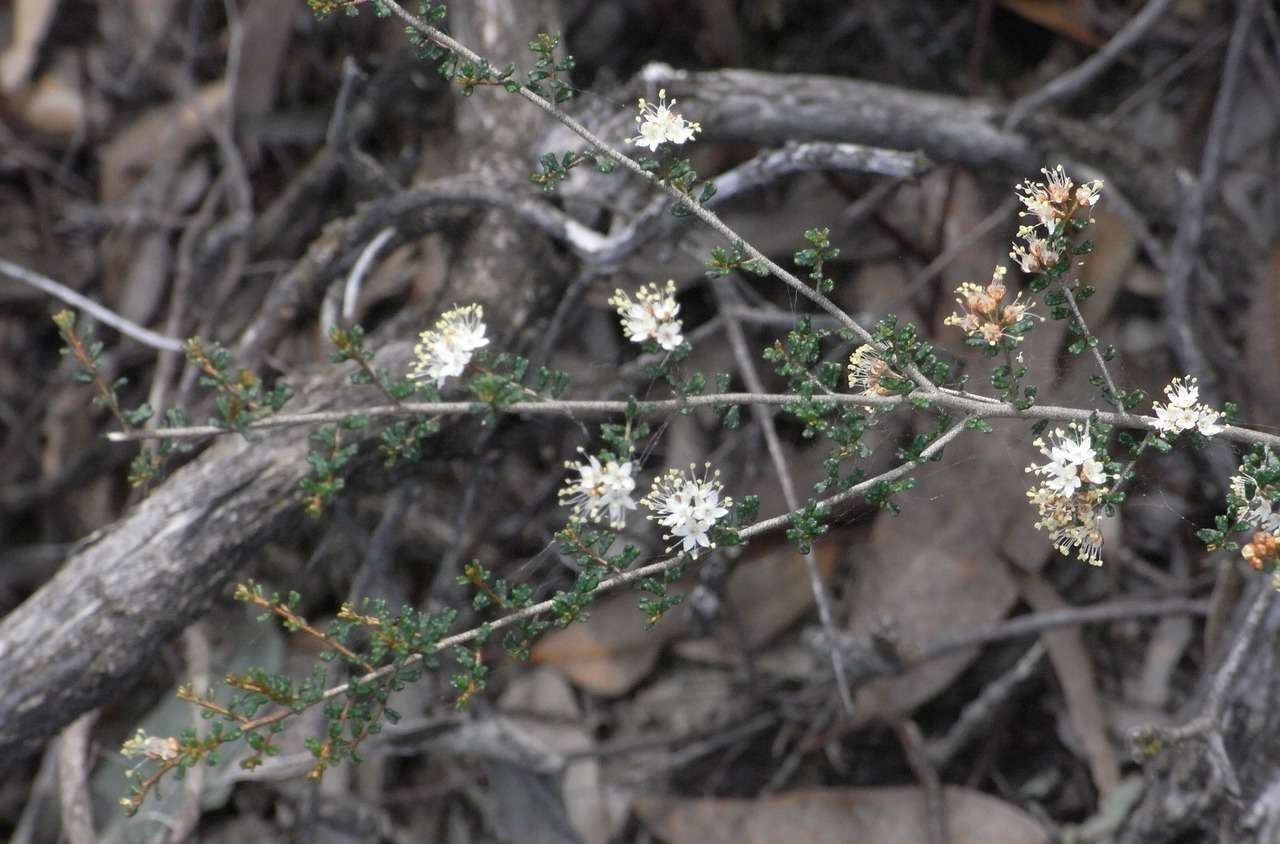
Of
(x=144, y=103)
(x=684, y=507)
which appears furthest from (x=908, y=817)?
(x=144, y=103)

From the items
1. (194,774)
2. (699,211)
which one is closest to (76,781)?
(194,774)

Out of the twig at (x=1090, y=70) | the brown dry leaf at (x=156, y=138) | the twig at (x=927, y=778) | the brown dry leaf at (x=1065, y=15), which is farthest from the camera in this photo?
the brown dry leaf at (x=156, y=138)

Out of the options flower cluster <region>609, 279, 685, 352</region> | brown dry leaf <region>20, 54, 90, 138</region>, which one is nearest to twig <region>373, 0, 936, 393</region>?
flower cluster <region>609, 279, 685, 352</region>

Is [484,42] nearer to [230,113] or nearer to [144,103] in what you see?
[230,113]

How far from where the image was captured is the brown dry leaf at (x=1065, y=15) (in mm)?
2939

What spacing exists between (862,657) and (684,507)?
1.08 meters

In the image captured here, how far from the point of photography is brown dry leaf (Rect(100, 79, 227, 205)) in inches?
128

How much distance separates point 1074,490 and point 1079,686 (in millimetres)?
1252

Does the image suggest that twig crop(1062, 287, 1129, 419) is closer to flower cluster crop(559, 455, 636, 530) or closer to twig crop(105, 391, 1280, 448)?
twig crop(105, 391, 1280, 448)

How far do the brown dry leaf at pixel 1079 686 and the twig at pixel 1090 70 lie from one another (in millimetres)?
1086

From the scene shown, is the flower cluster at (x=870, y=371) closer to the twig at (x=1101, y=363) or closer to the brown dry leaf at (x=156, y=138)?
the twig at (x=1101, y=363)

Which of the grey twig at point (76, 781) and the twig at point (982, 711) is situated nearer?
the grey twig at point (76, 781)

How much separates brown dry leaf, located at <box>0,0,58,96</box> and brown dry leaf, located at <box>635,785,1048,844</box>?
9.12ft

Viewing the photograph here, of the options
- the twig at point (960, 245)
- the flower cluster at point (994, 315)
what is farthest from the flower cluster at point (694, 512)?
the twig at point (960, 245)
